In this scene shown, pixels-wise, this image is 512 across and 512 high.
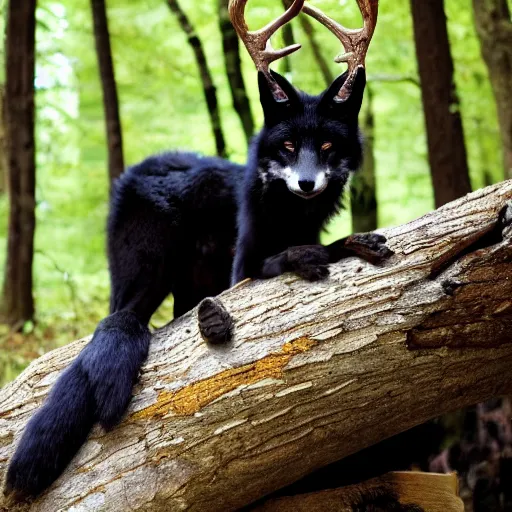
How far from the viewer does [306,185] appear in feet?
11.9

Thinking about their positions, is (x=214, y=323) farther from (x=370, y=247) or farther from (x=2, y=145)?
(x=2, y=145)

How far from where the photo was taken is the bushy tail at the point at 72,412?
3.31 meters

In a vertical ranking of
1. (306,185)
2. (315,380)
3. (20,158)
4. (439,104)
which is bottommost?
(315,380)

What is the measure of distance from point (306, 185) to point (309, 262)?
408mm

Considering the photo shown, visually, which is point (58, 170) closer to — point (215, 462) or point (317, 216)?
point (317, 216)

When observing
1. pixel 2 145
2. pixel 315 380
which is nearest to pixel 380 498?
pixel 315 380

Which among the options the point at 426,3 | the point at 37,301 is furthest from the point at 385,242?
the point at 37,301

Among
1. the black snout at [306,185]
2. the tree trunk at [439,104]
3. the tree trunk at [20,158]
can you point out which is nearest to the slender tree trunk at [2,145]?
the tree trunk at [20,158]

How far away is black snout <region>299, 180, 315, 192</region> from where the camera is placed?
3.63 meters

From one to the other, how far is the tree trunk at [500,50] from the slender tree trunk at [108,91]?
4.39m

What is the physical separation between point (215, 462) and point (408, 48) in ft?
26.5

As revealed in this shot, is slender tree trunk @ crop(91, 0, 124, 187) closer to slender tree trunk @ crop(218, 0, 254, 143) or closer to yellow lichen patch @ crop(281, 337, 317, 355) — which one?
slender tree trunk @ crop(218, 0, 254, 143)

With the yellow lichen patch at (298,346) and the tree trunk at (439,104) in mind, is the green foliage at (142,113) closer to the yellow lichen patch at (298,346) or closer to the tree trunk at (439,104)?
the tree trunk at (439,104)

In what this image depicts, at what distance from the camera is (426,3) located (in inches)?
259
